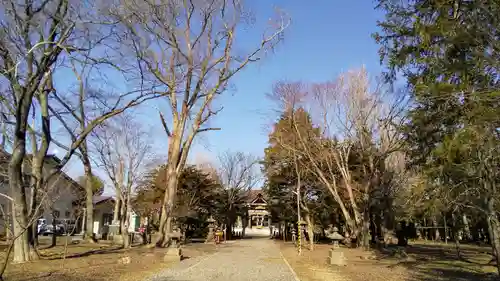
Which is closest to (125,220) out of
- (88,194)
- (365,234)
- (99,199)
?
(88,194)

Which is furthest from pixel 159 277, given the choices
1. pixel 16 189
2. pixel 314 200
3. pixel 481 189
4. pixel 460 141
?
pixel 314 200

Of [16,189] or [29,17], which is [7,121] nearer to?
[16,189]

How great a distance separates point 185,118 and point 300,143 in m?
9.09

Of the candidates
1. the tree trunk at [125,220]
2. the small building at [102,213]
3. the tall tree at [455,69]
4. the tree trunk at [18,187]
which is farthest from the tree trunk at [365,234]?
the small building at [102,213]

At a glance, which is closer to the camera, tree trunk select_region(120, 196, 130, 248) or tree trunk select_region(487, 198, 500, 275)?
tree trunk select_region(487, 198, 500, 275)

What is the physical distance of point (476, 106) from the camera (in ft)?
24.1

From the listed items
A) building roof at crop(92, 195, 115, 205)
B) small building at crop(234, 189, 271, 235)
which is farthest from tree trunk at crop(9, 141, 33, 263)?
small building at crop(234, 189, 271, 235)

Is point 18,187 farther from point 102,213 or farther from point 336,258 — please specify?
point 102,213

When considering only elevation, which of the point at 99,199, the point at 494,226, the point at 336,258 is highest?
the point at 99,199

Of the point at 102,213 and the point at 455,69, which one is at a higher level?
the point at 455,69

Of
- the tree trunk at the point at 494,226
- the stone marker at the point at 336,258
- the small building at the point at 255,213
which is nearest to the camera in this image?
the tree trunk at the point at 494,226

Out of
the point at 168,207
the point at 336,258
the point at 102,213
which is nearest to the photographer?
the point at 336,258

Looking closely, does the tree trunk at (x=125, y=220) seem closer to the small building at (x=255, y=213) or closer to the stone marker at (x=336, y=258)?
the stone marker at (x=336, y=258)

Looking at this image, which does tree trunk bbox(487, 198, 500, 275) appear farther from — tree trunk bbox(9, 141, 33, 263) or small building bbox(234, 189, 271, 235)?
small building bbox(234, 189, 271, 235)
